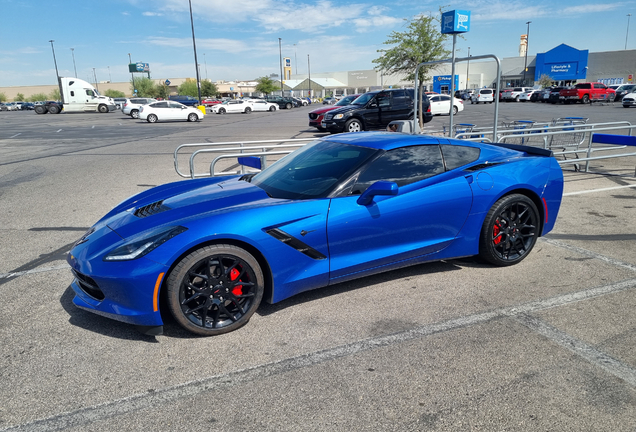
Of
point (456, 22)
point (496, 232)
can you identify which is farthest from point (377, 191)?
point (456, 22)

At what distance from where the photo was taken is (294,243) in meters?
3.47

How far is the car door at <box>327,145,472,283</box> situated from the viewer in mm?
3676

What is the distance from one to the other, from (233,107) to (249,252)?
45.0 meters

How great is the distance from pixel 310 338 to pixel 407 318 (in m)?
0.81

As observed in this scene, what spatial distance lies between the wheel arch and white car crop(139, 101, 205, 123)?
2965cm

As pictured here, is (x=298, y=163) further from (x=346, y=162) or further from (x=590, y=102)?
(x=590, y=102)

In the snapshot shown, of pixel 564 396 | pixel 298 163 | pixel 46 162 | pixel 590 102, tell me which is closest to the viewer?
pixel 564 396

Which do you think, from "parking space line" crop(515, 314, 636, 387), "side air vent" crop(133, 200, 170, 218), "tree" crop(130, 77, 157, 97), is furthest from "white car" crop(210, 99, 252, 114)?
"tree" crop(130, 77, 157, 97)

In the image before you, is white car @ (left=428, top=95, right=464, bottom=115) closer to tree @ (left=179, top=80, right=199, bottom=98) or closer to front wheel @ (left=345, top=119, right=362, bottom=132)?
front wheel @ (left=345, top=119, right=362, bottom=132)

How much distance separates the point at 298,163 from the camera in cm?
438

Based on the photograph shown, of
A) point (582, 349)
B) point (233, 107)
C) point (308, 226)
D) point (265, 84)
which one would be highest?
point (265, 84)

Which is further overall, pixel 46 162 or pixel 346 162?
pixel 46 162

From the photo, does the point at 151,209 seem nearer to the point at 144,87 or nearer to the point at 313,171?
the point at 313,171

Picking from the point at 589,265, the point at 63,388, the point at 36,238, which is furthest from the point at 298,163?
the point at 36,238
